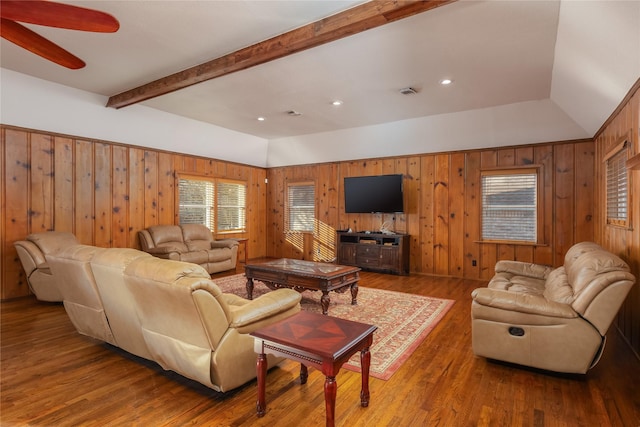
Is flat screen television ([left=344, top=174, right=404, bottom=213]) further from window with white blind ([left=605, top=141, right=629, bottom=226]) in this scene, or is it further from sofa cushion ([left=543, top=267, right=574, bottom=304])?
sofa cushion ([left=543, top=267, right=574, bottom=304])

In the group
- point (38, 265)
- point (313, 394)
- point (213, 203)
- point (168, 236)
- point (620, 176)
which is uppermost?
point (620, 176)

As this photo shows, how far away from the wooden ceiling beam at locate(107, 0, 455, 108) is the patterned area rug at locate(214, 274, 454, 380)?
285 centimetres

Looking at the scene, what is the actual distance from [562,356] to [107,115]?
672 cm

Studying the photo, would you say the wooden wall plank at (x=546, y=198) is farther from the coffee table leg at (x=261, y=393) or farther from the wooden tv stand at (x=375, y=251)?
the coffee table leg at (x=261, y=393)

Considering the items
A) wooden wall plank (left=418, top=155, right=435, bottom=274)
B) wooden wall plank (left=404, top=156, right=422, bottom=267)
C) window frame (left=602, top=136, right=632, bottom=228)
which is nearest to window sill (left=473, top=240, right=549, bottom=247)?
wooden wall plank (left=418, top=155, right=435, bottom=274)

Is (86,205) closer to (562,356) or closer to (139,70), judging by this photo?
(139,70)

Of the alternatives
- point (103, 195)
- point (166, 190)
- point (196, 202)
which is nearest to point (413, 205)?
point (196, 202)

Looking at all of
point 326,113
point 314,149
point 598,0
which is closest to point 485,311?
point 598,0

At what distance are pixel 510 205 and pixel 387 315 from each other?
3322 mm

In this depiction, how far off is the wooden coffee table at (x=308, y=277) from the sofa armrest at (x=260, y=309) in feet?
4.25

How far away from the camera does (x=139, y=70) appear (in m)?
4.25

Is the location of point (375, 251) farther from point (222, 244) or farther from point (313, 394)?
point (313, 394)

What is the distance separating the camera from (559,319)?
2.46 m

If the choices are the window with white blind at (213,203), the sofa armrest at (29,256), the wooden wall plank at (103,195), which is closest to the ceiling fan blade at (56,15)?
the sofa armrest at (29,256)
